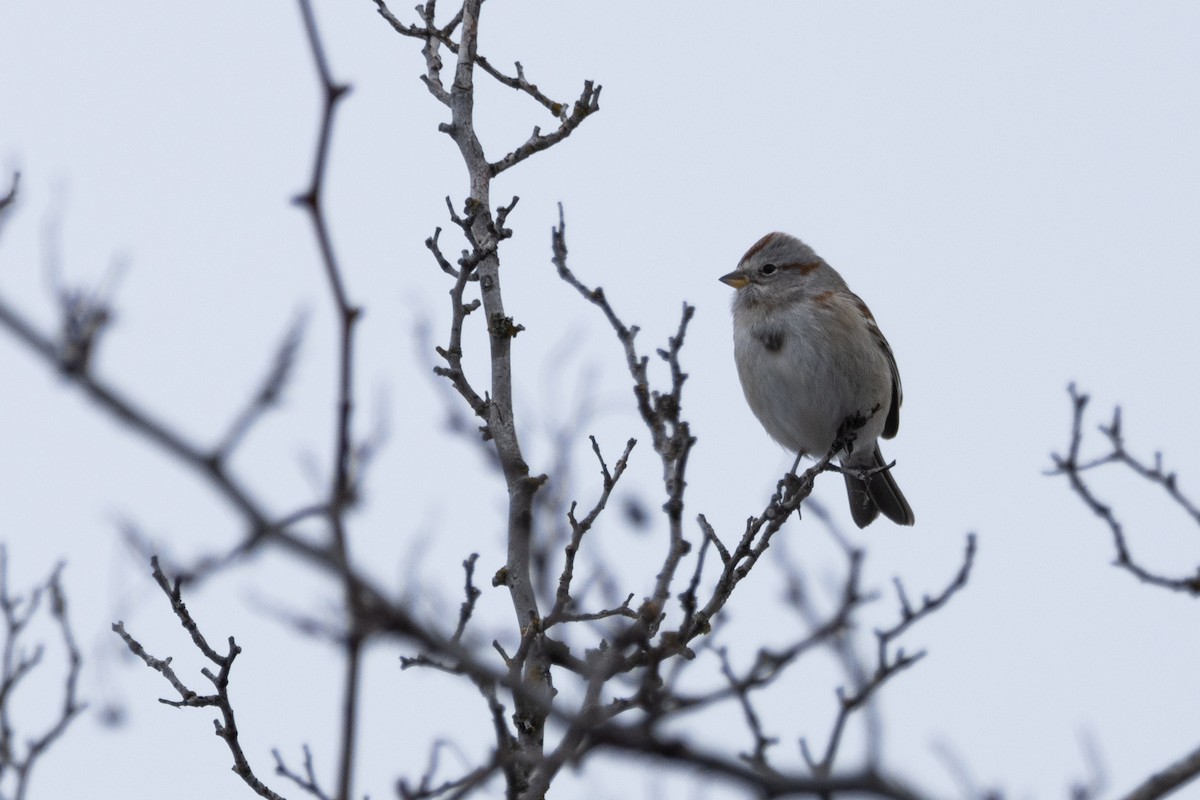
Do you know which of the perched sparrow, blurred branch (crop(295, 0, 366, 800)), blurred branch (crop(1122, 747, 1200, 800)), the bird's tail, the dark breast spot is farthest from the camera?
the bird's tail

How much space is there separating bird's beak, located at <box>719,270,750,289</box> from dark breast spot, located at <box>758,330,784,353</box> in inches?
23.0

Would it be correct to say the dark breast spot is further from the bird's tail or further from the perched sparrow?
the bird's tail

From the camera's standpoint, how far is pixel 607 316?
18.9ft

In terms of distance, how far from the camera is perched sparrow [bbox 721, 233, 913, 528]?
8453 mm

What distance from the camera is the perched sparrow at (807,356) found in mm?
8453

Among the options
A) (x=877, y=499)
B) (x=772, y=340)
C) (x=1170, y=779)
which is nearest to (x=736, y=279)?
(x=772, y=340)

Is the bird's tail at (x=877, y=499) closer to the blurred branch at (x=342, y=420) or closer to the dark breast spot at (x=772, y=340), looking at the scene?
the dark breast spot at (x=772, y=340)

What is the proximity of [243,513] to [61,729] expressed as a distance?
362 cm

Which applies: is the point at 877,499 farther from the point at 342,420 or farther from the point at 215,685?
the point at 342,420

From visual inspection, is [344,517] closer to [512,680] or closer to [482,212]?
[512,680]

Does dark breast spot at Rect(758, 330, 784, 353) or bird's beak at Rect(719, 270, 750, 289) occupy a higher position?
bird's beak at Rect(719, 270, 750, 289)

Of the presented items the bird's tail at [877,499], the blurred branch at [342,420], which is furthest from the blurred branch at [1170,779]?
the bird's tail at [877,499]

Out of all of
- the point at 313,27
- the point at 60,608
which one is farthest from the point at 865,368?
the point at 313,27

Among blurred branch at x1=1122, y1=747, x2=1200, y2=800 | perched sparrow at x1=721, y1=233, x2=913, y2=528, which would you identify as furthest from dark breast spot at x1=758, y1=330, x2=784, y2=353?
blurred branch at x1=1122, y1=747, x2=1200, y2=800
